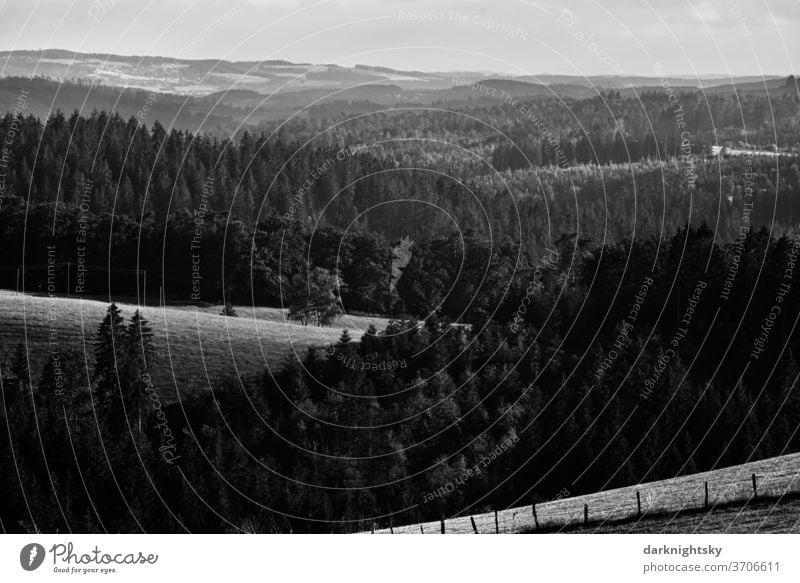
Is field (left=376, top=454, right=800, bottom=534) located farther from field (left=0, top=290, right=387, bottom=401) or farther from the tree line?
field (left=0, top=290, right=387, bottom=401)

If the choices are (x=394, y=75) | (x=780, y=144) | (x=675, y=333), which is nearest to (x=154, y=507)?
(x=675, y=333)

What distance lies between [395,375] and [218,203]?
45.3 metres

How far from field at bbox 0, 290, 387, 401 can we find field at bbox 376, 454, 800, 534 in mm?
30833

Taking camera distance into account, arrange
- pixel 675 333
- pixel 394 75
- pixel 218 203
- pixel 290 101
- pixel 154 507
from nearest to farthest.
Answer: pixel 154 507 < pixel 675 333 < pixel 218 203 < pixel 394 75 < pixel 290 101

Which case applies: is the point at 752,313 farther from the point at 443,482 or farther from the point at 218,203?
the point at 218,203

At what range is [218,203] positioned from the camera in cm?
11325

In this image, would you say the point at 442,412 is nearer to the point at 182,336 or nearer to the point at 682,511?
the point at 182,336

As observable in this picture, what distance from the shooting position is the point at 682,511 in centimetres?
3838

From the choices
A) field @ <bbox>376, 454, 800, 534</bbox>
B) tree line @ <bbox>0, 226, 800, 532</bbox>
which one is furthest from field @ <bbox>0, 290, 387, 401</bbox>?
field @ <bbox>376, 454, 800, 534</bbox>

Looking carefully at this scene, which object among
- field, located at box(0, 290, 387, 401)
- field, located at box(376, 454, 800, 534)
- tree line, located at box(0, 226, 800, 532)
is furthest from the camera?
field, located at box(0, 290, 387, 401)

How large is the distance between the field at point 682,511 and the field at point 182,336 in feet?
101

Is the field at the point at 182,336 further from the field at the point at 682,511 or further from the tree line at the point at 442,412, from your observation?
the field at the point at 682,511

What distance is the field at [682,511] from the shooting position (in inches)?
1448

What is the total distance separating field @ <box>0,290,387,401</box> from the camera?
73938mm
